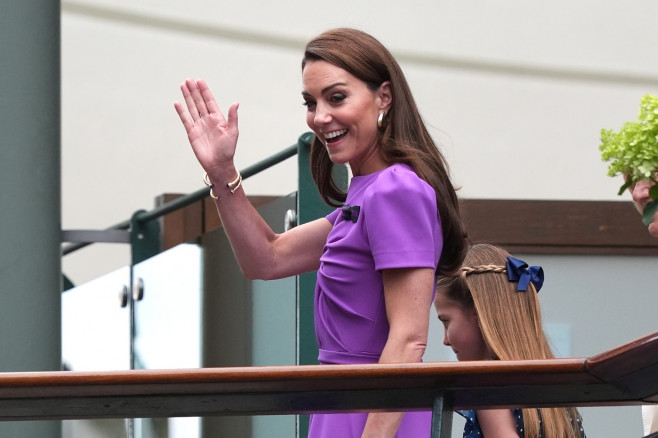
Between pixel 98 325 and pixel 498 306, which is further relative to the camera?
pixel 98 325

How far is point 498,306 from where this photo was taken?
2.97 m

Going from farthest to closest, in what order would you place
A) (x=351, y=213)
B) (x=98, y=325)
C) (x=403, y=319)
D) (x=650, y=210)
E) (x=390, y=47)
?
(x=390, y=47), (x=98, y=325), (x=351, y=213), (x=403, y=319), (x=650, y=210)

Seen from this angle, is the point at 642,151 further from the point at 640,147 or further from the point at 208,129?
the point at 208,129

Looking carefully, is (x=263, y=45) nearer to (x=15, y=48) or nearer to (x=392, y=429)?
(x=15, y=48)

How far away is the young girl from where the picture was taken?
9.25ft

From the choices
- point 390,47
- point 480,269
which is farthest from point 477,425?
point 390,47

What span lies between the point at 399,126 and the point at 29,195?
1177mm

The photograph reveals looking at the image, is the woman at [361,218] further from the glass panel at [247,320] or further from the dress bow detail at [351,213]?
the glass panel at [247,320]

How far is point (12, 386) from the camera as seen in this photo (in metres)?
1.89

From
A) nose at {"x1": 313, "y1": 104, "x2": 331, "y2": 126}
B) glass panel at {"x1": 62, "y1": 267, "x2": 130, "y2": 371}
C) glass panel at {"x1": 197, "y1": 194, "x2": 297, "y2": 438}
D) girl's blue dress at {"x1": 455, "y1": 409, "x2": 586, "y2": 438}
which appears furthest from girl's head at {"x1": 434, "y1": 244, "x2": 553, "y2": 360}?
glass panel at {"x1": 62, "y1": 267, "x2": 130, "y2": 371}

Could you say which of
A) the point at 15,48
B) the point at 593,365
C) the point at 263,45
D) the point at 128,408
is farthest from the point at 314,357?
the point at 263,45

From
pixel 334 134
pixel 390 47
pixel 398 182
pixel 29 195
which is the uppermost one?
pixel 390 47

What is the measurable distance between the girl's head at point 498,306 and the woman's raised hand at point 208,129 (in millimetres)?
583

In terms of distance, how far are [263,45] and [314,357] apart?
2.37 meters
